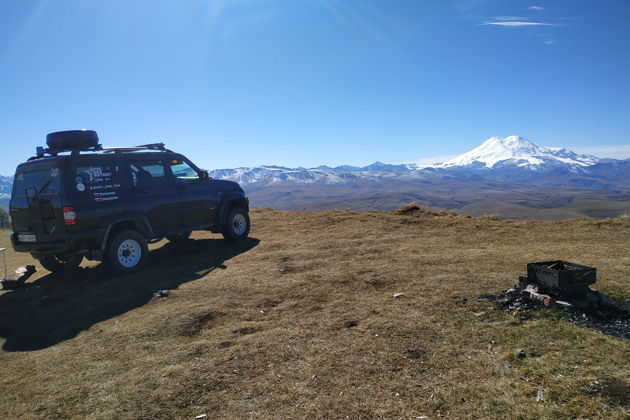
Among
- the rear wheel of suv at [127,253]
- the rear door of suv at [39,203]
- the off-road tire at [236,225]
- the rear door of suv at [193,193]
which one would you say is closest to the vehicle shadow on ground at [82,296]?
the rear wheel of suv at [127,253]

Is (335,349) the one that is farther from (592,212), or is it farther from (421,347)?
(592,212)

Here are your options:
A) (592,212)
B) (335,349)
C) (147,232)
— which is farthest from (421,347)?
(592,212)

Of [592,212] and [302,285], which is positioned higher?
[302,285]

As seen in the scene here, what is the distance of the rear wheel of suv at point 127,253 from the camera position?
28.3 ft

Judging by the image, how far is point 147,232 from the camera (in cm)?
927

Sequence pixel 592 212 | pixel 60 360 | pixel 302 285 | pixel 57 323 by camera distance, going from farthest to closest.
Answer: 1. pixel 592 212
2. pixel 302 285
3. pixel 57 323
4. pixel 60 360

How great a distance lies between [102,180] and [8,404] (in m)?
5.54

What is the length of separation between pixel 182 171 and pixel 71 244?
3.51 m

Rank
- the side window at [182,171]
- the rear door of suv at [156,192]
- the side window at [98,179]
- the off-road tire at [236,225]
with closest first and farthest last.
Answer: the side window at [98,179] < the rear door of suv at [156,192] < the side window at [182,171] < the off-road tire at [236,225]

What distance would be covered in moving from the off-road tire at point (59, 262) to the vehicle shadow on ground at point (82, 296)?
0.24 metres

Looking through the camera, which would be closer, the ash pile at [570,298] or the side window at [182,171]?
the ash pile at [570,298]

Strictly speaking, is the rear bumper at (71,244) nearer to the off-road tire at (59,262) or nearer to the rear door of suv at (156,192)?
the off-road tire at (59,262)

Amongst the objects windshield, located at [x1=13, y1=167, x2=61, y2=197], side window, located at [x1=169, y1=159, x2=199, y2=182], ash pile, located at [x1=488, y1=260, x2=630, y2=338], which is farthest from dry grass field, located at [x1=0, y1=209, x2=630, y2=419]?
side window, located at [x1=169, y1=159, x2=199, y2=182]

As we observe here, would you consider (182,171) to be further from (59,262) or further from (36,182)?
(59,262)
